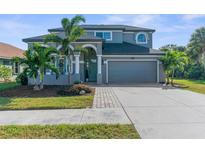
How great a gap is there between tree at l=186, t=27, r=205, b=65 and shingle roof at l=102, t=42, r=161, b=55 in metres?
16.5

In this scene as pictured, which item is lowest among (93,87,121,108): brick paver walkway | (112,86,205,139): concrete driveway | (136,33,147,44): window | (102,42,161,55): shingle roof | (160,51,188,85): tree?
(112,86,205,139): concrete driveway

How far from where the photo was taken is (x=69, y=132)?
19.5 ft

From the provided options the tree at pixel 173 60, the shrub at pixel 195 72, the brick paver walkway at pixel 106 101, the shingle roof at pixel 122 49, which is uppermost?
the shingle roof at pixel 122 49

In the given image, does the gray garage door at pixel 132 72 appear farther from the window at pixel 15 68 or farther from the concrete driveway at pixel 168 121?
the concrete driveway at pixel 168 121

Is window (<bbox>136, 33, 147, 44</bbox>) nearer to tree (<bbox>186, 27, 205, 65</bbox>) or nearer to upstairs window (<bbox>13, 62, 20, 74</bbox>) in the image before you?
tree (<bbox>186, 27, 205, 65</bbox>)

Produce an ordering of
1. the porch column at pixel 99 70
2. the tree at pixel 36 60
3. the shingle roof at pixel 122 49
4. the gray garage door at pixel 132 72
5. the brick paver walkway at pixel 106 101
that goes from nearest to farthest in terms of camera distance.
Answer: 1. the brick paver walkway at pixel 106 101
2. the tree at pixel 36 60
3. the porch column at pixel 99 70
4. the shingle roof at pixel 122 49
5. the gray garage door at pixel 132 72

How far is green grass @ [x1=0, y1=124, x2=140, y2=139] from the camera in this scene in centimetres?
563

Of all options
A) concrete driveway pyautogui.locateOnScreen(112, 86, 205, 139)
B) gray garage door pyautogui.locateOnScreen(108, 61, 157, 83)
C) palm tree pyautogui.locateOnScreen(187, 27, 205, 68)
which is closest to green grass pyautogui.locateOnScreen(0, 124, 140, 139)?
concrete driveway pyautogui.locateOnScreen(112, 86, 205, 139)

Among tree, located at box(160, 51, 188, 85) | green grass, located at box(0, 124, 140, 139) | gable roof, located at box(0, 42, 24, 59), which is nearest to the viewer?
green grass, located at box(0, 124, 140, 139)

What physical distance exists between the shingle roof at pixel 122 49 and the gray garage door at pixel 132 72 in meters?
1.06

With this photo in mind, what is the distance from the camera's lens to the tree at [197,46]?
37.1 m

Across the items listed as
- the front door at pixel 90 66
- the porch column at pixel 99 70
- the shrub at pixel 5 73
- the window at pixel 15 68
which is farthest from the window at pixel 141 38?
the window at pixel 15 68

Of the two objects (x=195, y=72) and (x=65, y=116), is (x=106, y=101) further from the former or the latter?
(x=195, y=72)
